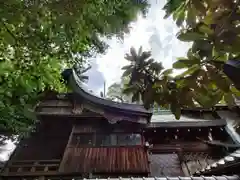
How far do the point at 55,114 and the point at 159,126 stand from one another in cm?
398

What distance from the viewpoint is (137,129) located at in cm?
881

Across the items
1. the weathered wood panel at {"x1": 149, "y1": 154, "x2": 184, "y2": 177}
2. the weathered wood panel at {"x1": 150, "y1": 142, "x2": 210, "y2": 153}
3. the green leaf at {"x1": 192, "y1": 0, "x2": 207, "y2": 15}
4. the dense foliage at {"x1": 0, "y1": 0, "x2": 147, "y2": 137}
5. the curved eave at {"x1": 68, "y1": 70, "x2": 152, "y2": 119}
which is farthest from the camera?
the curved eave at {"x1": 68, "y1": 70, "x2": 152, "y2": 119}

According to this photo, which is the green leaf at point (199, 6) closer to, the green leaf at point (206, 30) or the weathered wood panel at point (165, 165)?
the green leaf at point (206, 30)

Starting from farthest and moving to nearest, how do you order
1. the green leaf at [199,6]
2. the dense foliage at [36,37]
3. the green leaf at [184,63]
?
the dense foliage at [36,37] → the green leaf at [199,6] → the green leaf at [184,63]

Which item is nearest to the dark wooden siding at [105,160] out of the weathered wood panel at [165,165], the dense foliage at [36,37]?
the weathered wood panel at [165,165]

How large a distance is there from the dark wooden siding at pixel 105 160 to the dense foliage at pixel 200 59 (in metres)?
5.62

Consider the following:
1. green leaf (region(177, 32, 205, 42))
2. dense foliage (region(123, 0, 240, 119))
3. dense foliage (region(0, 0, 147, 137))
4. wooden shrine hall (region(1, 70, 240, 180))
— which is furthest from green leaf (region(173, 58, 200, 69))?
wooden shrine hall (region(1, 70, 240, 180))

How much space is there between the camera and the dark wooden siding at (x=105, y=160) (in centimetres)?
723

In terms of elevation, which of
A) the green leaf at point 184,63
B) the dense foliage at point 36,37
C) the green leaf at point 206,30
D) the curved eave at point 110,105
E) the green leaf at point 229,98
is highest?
the curved eave at point 110,105

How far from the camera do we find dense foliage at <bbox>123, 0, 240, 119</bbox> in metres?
1.65

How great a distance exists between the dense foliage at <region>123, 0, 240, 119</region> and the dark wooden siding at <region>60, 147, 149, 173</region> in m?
5.62

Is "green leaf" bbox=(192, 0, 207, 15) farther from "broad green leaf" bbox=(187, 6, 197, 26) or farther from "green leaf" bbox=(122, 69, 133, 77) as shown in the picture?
"green leaf" bbox=(122, 69, 133, 77)

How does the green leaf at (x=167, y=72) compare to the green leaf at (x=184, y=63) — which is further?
the green leaf at (x=167, y=72)

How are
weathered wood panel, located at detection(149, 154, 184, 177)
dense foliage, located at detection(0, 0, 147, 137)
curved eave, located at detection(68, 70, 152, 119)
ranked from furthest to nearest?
curved eave, located at detection(68, 70, 152, 119)
weathered wood panel, located at detection(149, 154, 184, 177)
dense foliage, located at detection(0, 0, 147, 137)
